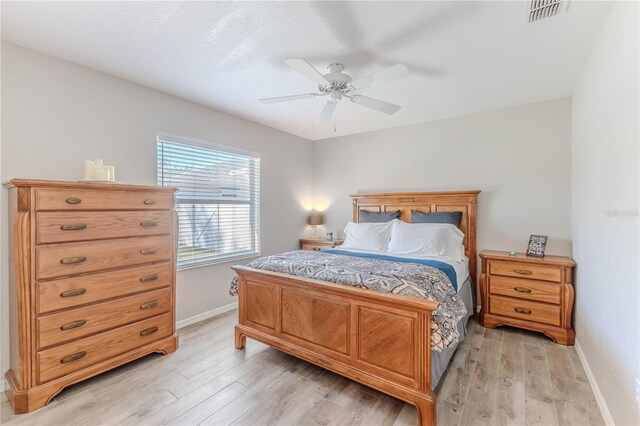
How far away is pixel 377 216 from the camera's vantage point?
160 inches

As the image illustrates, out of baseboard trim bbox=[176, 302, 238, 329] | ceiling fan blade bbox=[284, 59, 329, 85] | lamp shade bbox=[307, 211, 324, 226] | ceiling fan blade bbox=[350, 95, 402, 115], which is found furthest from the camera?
lamp shade bbox=[307, 211, 324, 226]

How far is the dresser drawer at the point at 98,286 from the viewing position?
190cm

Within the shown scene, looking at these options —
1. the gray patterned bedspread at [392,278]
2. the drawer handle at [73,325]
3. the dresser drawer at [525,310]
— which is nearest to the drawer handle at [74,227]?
the drawer handle at [73,325]

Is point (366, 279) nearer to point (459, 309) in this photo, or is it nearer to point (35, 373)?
point (459, 309)

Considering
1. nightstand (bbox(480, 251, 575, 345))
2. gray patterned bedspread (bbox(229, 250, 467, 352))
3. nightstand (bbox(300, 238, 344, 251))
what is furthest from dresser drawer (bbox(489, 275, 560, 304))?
nightstand (bbox(300, 238, 344, 251))

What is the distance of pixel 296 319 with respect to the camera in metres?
2.33

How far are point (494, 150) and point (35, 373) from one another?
15.2 ft

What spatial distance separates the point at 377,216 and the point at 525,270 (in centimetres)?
180

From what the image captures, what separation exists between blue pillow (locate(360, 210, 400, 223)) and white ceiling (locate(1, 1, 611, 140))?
62.3 inches

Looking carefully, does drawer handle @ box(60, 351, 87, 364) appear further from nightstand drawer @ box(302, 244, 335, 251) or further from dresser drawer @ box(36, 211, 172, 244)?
nightstand drawer @ box(302, 244, 335, 251)

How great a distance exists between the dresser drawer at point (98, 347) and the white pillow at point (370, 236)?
2.21m

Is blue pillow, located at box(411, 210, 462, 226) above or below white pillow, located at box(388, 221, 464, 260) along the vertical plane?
above

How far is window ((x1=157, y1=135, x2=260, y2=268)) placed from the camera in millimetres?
3154

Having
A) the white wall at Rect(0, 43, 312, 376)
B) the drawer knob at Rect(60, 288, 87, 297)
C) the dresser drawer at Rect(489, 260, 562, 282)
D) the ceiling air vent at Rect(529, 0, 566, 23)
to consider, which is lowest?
the dresser drawer at Rect(489, 260, 562, 282)
